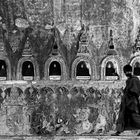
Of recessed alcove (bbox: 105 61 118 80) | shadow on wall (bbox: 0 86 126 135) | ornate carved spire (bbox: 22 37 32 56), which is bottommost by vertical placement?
shadow on wall (bbox: 0 86 126 135)

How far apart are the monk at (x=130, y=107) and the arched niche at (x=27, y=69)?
9.99 feet

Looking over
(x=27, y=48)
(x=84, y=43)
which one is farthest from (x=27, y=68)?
(x=84, y=43)

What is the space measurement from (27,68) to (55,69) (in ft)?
2.08

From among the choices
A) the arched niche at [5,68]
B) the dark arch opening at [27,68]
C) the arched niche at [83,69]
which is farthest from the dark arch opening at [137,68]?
the arched niche at [5,68]

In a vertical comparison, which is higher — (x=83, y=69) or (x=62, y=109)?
(x=83, y=69)

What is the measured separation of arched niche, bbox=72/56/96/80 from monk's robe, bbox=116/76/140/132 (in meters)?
2.55

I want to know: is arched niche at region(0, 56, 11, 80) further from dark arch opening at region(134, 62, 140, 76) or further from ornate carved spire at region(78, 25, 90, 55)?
dark arch opening at region(134, 62, 140, 76)

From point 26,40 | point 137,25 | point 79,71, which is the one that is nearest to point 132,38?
point 137,25

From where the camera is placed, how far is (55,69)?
13.0 meters

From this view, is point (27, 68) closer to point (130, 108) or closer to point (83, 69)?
point (83, 69)

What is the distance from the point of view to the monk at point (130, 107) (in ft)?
34.1

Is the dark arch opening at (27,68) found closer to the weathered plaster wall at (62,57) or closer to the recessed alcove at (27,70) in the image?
the recessed alcove at (27,70)

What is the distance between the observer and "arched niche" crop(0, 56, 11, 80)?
1291 cm

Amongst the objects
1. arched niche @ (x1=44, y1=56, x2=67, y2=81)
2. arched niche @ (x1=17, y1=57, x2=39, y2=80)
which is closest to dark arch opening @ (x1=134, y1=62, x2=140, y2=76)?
arched niche @ (x1=44, y1=56, x2=67, y2=81)
